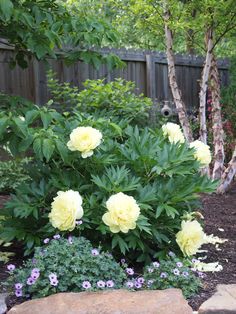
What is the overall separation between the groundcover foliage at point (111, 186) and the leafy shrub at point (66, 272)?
0.61 ft

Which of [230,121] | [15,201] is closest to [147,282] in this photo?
[15,201]

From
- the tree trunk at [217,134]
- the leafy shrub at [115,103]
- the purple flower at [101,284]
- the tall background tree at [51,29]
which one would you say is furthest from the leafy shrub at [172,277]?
the tree trunk at [217,134]

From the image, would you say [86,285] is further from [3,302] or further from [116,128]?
[116,128]

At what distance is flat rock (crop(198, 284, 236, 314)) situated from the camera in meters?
2.36

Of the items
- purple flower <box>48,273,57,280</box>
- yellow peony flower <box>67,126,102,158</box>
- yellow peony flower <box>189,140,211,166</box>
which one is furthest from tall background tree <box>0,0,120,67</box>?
purple flower <box>48,273,57,280</box>

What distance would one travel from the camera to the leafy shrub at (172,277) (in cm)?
269

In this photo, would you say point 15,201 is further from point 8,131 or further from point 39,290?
point 39,290

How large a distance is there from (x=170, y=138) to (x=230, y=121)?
542 centimetres

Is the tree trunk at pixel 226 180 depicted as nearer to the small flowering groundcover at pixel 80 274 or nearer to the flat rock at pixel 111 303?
the small flowering groundcover at pixel 80 274

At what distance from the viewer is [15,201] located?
317cm

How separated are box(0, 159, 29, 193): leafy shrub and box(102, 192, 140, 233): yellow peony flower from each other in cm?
299

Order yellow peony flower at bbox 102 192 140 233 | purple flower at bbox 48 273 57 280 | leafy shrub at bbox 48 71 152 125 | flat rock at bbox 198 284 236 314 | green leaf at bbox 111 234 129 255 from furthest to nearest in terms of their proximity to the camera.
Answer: leafy shrub at bbox 48 71 152 125
green leaf at bbox 111 234 129 255
yellow peony flower at bbox 102 192 140 233
purple flower at bbox 48 273 57 280
flat rock at bbox 198 284 236 314

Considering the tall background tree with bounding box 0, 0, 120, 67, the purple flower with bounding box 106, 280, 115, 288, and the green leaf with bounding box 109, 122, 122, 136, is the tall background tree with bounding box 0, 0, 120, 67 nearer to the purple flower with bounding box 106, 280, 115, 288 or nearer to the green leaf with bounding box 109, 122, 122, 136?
the green leaf with bounding box 109, 122, 122, 136

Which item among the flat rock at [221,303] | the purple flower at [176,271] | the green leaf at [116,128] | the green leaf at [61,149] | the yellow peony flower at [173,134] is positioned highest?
the green leaf at [116,128]
